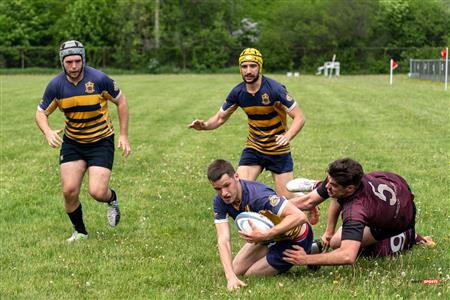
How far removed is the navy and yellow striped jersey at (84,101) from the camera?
8.13 metres

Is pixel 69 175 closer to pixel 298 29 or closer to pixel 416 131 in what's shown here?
pixel 416 131

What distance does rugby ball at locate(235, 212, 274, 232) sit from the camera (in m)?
6.20

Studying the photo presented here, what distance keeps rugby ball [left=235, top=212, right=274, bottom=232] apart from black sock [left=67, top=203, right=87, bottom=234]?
2.66 meters

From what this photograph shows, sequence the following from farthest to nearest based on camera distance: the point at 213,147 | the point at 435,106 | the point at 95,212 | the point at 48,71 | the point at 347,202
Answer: the point at 48,71 < the point at 435,106 < the point at 213,147 < the point at 95,212 < the point at 347,202

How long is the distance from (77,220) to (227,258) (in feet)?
8.87

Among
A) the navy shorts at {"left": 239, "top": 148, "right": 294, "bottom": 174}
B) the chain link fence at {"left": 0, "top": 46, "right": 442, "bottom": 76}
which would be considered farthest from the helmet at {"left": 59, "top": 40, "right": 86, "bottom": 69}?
the chain link fence at {"left": 0, "top": 46, "right": 442, "bottom": 76}

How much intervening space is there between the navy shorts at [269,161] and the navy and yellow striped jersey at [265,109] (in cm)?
6

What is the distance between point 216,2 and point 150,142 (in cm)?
5687

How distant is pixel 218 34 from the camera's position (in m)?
67.7

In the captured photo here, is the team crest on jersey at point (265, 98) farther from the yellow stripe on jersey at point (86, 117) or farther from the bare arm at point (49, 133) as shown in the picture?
the bare arm at point (49, 133)

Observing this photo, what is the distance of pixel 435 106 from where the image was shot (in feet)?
80.9

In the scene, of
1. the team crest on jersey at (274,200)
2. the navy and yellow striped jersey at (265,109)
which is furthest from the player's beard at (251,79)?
the team crest on jersey at (274,200)

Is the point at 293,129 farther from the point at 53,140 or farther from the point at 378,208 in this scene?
the point at 53,140

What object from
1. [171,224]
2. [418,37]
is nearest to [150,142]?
[171,224]
